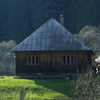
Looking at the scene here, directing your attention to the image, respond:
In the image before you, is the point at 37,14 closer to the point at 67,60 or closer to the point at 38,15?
the point at 38,15

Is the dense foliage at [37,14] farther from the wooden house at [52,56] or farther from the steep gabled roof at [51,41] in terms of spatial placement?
the wooden house at [52,56]

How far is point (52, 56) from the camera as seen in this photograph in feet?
98.5

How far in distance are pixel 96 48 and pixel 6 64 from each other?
1466 centimetres

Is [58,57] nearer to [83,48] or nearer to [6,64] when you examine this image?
[83,48]

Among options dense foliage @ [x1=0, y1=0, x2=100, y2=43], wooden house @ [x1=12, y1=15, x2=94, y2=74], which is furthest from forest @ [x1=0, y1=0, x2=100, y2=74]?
wooden house @ [x1=12, y1=15, x2=94, y2=74]

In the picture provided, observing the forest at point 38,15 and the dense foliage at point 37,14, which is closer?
the forest at point 38,15

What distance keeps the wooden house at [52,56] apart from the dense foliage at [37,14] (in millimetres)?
47164

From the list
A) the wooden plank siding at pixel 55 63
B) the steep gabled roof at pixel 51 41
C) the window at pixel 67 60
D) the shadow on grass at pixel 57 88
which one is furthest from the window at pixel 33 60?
the shadow on grass at pixel 57 88

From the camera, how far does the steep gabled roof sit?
29.8 meters

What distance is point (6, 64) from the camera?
181 ft

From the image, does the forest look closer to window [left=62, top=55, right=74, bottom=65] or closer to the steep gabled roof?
the steep gabled roof

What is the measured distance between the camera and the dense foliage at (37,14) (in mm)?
78938

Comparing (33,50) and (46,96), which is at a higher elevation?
(33,50)

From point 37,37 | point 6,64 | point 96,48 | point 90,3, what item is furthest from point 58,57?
point 90,3
